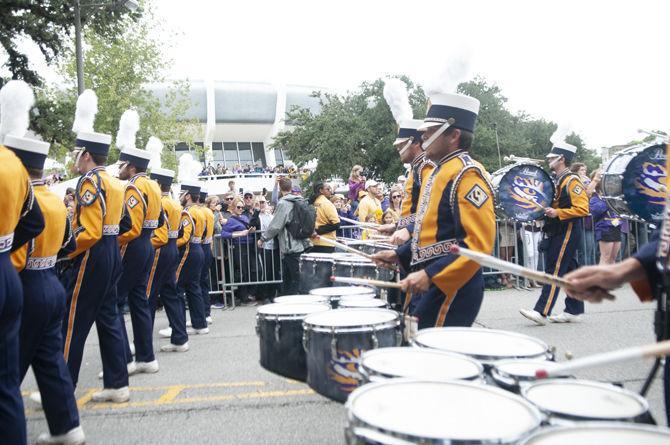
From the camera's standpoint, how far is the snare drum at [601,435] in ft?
5.24

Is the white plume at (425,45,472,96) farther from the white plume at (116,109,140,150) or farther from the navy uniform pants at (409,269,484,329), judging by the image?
the white plume at (116,109,140,150)

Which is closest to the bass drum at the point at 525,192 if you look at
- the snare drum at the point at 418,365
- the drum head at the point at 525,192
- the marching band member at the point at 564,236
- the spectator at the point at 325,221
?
the drum head at the point at 525,192

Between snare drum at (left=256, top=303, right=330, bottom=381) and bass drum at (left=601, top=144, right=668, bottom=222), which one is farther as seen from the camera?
bass drum at (left=601, top=144, right=668, bottom=222)

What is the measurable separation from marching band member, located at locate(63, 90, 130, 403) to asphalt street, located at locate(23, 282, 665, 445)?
390 mm

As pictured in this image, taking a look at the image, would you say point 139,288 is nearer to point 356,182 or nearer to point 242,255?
point 242,255

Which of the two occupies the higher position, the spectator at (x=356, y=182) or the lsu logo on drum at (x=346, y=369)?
the spectator at (x=356, y=182)

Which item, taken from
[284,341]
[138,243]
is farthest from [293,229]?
[284,341]

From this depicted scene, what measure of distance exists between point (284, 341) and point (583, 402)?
2.23m

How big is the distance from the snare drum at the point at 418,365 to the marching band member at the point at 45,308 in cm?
225

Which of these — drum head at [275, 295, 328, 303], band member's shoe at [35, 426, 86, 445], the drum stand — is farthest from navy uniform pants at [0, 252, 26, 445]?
the drum stand

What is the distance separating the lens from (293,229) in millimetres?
8852

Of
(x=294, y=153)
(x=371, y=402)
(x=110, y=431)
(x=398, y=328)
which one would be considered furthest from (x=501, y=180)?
(x=294, y=153)

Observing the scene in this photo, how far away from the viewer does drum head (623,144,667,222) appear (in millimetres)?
6660

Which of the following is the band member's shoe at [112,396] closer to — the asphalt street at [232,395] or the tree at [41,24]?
the asphalt street at [232,395]
